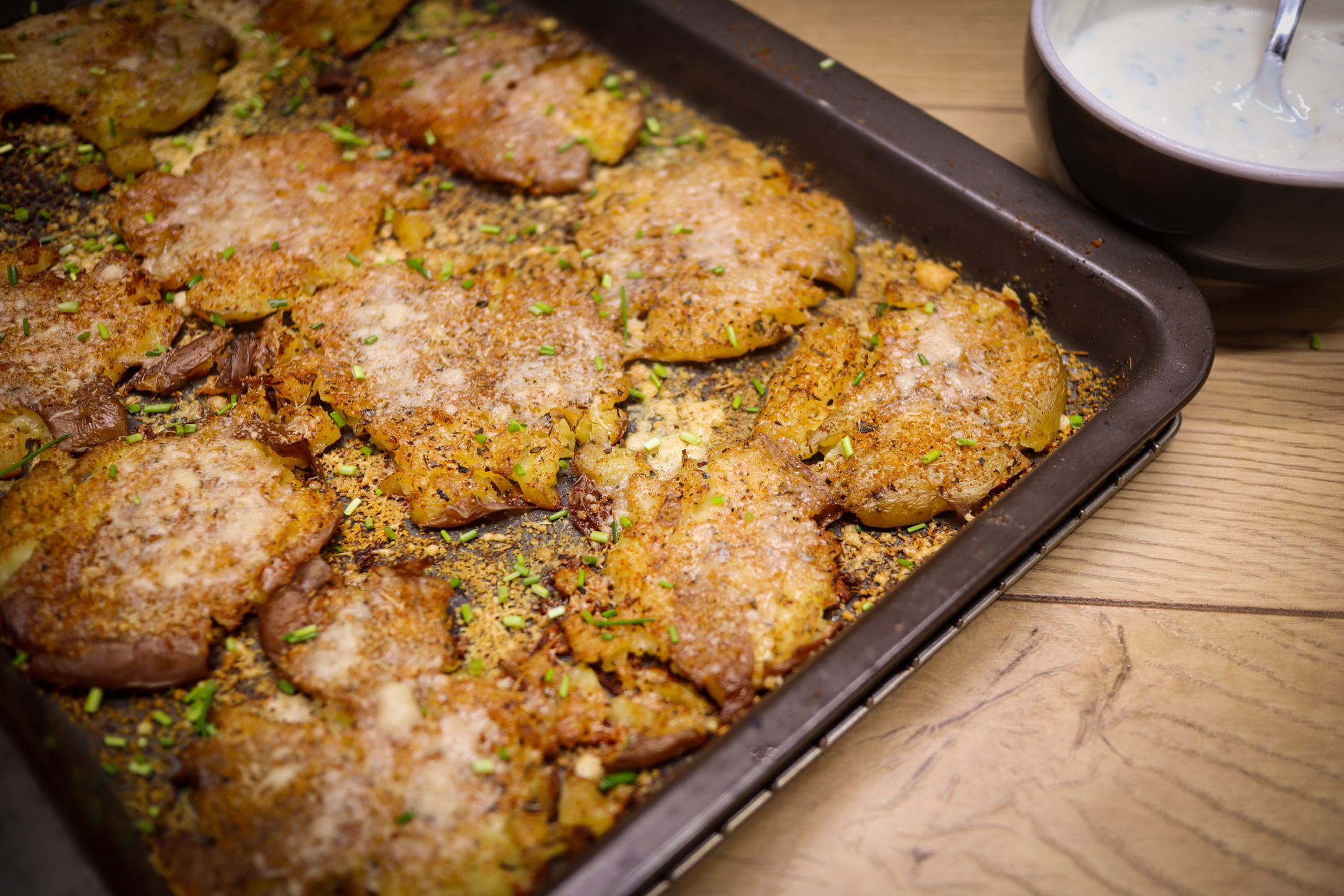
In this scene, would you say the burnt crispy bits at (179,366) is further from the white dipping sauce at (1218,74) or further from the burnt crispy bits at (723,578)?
the white dipping sauce at (1218,74)

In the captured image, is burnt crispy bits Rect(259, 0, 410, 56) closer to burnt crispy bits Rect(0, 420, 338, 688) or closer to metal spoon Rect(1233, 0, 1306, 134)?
burnt crispy bits Rect(0, 420, 338, 688)

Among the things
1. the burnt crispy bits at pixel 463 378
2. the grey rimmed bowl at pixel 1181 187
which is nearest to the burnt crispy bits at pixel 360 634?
the burnt crispy bits at pixel 463 378

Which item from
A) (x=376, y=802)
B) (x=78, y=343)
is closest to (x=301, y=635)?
(x=376, y=802)

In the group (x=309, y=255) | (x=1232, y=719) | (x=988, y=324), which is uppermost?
(x=309, y=255)

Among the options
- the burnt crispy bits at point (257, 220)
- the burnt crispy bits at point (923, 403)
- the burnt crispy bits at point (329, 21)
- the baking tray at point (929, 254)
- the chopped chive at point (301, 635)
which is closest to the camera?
the baking tray at point (929, 254)

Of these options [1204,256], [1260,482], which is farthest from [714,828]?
[1204,256]

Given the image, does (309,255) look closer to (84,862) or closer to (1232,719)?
(84,862)

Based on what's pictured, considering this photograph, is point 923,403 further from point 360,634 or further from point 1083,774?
point 360,634
